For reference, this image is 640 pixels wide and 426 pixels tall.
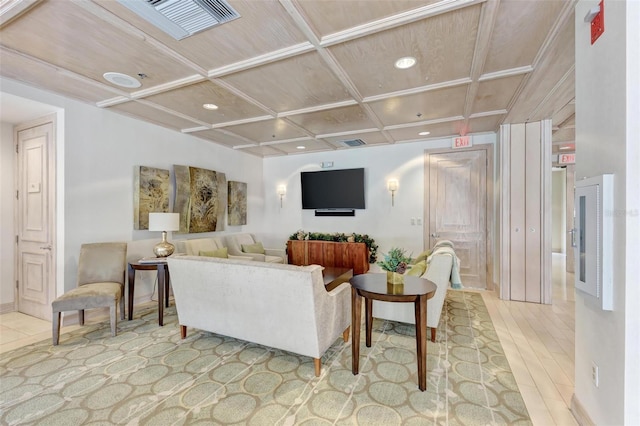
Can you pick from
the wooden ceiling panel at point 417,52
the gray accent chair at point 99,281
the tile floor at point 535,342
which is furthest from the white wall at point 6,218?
the wooden ceiling panel at point 417,52

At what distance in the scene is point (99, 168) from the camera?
12.1 ft

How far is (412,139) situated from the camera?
17.4 feet

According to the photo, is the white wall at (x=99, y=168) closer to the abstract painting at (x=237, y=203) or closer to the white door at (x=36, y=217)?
the white door at (x=36, y=217)

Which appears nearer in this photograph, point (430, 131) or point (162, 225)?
point (162, 225)

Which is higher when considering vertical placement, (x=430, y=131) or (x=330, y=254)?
(x=430, y=131)

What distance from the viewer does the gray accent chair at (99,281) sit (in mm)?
2884

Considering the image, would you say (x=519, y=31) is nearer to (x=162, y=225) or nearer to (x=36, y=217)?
(x=162, y=225)

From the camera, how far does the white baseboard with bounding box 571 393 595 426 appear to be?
169cm

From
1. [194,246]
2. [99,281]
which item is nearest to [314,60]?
[194,246]

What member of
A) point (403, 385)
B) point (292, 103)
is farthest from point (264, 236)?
point (403, 385)

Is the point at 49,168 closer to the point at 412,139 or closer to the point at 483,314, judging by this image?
the point at 412,139

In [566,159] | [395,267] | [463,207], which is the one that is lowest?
[395,267]

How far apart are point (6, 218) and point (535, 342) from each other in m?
6.74

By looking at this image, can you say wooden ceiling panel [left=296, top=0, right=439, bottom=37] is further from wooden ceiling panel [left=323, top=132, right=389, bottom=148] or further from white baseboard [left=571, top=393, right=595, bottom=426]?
wooden ceiling panel [left=323, top=132, right=389, bottom=148]
